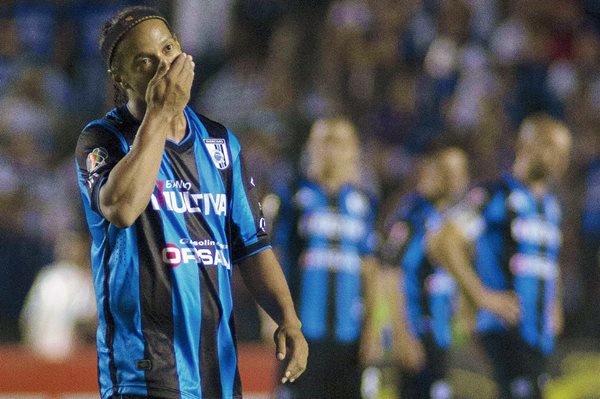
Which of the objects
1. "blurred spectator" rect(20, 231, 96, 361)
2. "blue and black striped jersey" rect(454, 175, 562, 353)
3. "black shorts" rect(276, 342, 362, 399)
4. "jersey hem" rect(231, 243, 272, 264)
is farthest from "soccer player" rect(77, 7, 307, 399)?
"blurred spectator" rect(20, 231, 96, 361)

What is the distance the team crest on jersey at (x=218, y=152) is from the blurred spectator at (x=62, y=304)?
603 cm

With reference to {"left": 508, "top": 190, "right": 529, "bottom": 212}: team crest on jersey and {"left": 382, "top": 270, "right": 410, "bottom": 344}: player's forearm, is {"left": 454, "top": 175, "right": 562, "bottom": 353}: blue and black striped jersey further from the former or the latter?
{"left": 382, "top": 270, "right": 410, "bottom": 344}: player's forearm

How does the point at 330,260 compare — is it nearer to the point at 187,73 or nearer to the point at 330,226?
the point at 330,226

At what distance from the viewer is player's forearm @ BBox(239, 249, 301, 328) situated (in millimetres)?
3337

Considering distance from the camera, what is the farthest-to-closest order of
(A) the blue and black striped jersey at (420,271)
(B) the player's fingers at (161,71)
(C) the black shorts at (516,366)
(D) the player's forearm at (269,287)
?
(A) the blue and black striped jersey at (420,271) → (C) the black shorts at (516,366) → (D) the player's forearm at (269,287) → (B) the player's fingers at (161,71)

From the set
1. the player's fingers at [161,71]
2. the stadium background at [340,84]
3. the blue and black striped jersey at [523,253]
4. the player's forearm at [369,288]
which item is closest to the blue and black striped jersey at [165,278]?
the player's fingers at [161,71]

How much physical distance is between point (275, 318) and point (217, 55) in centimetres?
836

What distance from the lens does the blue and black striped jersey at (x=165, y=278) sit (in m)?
3.12

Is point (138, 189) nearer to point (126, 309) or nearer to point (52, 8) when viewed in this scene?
point (126, 309)

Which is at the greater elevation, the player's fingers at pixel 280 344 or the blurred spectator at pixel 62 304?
the player's fingers at pixel 280 344

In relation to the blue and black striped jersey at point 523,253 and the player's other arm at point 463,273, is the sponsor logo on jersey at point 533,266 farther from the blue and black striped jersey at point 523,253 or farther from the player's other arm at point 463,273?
the player's other arm at point 463,273

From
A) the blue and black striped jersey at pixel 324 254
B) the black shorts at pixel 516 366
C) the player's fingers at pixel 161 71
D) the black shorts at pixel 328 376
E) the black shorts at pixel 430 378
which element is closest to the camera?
the player's fingers at pixel 161 71

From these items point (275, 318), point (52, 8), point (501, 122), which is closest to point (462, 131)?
point (501, 122)

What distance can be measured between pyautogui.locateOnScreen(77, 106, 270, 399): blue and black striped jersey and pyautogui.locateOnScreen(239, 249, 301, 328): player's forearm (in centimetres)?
15
